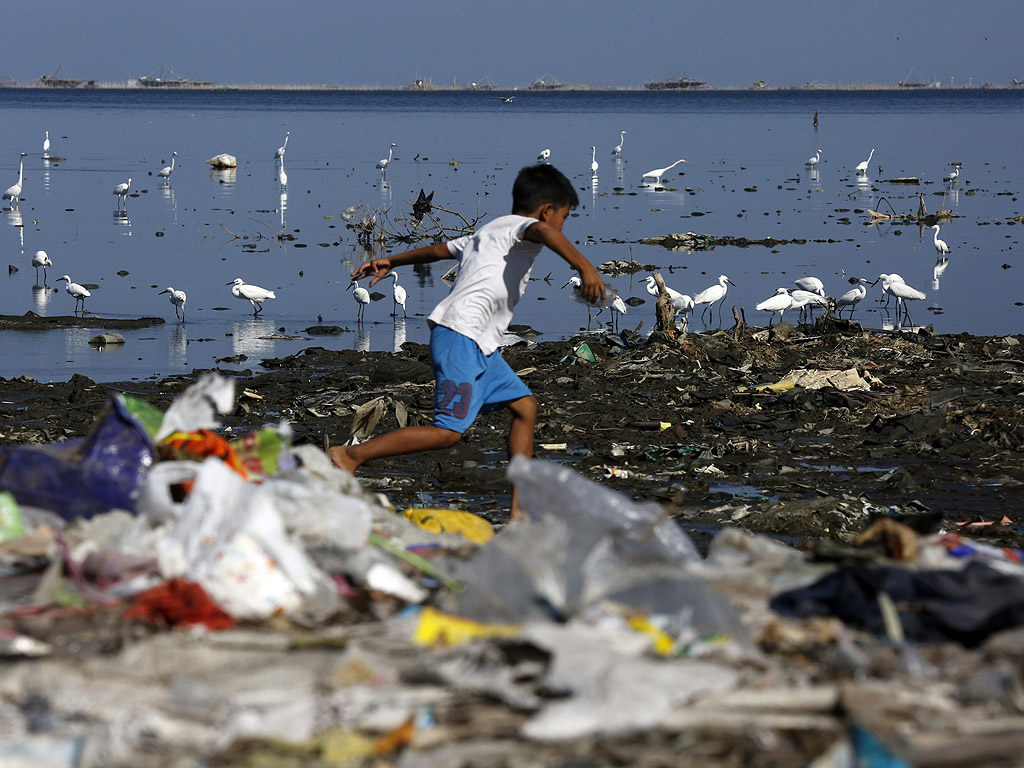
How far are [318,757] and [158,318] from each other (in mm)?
10988

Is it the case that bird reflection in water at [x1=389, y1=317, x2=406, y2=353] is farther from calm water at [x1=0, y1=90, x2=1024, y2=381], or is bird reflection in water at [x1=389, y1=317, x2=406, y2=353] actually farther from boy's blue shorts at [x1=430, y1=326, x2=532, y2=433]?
boy's blue shorts at [x1=430, y1=326, x2=532, y2=433]

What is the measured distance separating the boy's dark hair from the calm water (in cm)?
570

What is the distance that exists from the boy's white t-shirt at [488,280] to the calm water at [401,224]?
5.60m

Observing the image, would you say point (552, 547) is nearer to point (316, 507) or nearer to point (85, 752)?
point (316, 507)

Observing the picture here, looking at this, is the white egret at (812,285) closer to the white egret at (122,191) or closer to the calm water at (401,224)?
the calm water at (401,224)

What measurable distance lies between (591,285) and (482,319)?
0.66m

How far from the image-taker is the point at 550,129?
5444 cm

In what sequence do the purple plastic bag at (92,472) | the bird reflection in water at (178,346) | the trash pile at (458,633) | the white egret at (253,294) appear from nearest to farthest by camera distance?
the trash pile at (458,633) < the purple plastic bag at (92,472) < the bird reflection in water at (178,346) < the white egret at (253,294)

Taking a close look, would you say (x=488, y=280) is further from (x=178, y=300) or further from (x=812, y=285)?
(x=812, y=285)

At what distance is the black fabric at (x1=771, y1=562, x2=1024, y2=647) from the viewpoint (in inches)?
118

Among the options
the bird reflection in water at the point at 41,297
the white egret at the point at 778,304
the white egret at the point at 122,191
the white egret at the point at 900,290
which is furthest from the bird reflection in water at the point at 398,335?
the white egret at the point at 122,191

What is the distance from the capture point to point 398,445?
17.6 ft

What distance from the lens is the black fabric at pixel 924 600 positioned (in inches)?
118

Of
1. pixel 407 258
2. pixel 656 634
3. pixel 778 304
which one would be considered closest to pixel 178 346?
pixel 778 304
